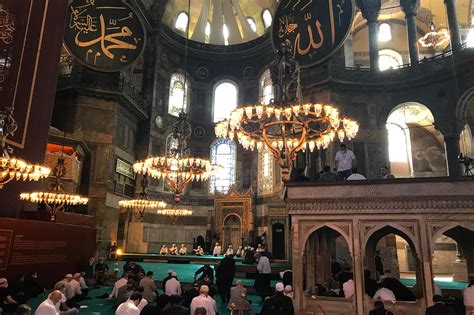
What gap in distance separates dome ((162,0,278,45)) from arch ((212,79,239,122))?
2.94 metres

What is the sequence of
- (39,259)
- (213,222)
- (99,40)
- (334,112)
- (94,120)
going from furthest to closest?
(213,222), (94,120), (99,40), (39,259), (334,112)

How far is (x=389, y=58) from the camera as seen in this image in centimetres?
1817

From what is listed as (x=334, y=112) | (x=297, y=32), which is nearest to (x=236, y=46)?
(x=297, y=32)

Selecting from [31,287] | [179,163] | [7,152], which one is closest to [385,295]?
[31,287]

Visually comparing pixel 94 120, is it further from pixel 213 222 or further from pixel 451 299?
pixel 451 299

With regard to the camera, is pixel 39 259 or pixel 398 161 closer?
pixel 39 259

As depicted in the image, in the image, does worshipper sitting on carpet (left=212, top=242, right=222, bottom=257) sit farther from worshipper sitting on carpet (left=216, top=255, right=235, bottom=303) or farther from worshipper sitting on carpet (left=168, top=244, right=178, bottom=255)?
worshipper sitting on carpet (left=216, top=255, right=235, bottom=303)

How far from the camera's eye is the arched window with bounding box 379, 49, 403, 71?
1799 cm

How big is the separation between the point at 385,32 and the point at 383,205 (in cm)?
1588

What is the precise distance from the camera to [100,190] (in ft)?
45.4

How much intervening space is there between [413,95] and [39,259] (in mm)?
13917

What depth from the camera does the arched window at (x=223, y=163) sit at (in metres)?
19.8

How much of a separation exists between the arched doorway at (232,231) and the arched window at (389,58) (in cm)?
1122

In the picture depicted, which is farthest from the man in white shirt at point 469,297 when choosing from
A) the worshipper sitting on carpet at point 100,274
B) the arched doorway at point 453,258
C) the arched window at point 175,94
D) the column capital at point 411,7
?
the arched window at point 175,94
